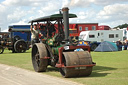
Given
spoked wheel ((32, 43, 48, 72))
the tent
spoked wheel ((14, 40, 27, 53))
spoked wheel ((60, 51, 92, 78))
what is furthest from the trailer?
spoked wheel ((60, 51, 92, 78))

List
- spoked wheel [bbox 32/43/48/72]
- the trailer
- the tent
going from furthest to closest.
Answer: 1. the trailer
2. the tent
3. spoked wheel [bbox 32/43/48/72]

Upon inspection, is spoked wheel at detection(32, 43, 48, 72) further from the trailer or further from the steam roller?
the trailer

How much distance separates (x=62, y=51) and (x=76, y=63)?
2.89 ft

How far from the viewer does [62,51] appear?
10.1 meters

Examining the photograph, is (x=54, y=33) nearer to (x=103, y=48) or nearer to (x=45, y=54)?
(x=45, y=54)

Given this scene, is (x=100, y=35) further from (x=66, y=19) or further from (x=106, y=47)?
(x=66, y=19)

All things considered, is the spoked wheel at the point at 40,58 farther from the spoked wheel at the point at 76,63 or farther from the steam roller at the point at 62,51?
the spoked wheel at the point at 76,63

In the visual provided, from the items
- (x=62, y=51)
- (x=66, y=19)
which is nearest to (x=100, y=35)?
(x=66, y=19)

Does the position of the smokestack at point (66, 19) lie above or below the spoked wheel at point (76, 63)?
above

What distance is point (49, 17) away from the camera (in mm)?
11086

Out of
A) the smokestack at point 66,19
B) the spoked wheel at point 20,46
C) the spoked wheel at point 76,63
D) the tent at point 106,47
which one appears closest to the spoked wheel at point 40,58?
the smokestack at point 66,19

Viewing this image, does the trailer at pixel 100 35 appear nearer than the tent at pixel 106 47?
No

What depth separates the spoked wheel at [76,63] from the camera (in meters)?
9.47

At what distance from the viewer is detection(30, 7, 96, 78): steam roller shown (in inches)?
377
